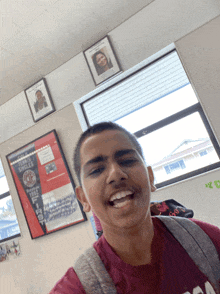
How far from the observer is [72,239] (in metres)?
2.91

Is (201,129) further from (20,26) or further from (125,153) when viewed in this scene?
(20,26)

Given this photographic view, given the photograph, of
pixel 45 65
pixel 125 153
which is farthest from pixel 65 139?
pixel 125 153

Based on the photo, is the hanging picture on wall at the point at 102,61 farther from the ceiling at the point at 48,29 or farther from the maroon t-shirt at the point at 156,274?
the maroon t-shirt at the point at 156,274

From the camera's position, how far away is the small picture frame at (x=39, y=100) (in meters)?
3.15

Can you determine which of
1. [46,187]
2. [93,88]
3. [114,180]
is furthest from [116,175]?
[46,187]

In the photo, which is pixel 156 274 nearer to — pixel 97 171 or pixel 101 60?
pixel 97 171

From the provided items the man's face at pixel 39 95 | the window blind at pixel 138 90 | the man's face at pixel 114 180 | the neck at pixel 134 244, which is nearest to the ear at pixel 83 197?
the man's face at pixel 114 180

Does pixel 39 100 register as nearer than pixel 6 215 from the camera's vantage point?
Yes

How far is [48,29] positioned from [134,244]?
8.33 ft

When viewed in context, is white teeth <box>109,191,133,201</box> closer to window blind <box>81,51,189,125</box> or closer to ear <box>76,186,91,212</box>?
ear <box>76,186,91,212</box>

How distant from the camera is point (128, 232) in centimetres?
62

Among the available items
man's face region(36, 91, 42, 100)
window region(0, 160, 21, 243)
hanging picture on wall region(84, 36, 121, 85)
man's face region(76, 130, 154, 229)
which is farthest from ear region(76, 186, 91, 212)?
window region(0, 160, 21, 243)

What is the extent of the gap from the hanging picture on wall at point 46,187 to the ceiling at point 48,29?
2.99 ft

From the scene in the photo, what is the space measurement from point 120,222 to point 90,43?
2.77 metres
